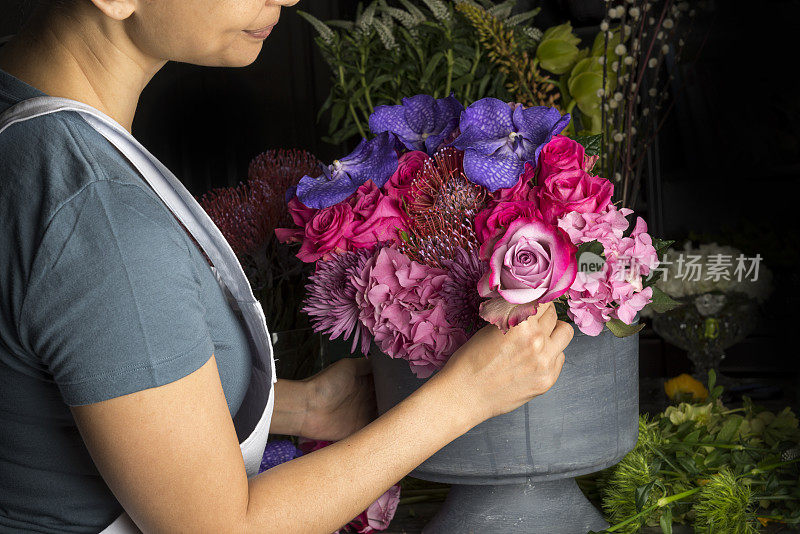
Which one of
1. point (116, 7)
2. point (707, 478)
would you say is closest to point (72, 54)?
point (116, 7)

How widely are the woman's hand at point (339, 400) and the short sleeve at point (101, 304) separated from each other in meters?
0.42

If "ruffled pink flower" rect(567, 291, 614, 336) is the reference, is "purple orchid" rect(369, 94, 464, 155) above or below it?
above

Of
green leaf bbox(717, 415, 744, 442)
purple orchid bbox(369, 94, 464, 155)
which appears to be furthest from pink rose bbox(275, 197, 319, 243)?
green leaf bbox(717, 415, 744, 442)

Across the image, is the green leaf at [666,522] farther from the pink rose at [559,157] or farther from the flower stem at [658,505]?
the pink rose at [559,157]

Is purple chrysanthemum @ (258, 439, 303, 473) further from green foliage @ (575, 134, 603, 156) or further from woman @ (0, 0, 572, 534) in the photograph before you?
green foliage @ (575, 134, 603, 156)

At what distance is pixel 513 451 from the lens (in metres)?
0.74

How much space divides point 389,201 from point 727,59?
88 cm

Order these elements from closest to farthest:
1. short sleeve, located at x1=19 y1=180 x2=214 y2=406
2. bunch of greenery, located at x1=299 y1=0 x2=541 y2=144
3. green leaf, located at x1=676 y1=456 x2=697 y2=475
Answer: short sleeve, located at x1=19 y1=180 x2=214 y2=406 → green leaf, located at x1=676 y1=456 x2=697 y2=475 → bunch of greenery, located at x1=299 y1=0 x2=541 y2=144

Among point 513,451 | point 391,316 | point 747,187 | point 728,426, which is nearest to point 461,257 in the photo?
point 391,316

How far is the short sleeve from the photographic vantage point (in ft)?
1.64

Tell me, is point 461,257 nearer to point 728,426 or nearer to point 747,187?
point 728,426

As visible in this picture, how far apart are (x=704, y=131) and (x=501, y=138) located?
0.79m

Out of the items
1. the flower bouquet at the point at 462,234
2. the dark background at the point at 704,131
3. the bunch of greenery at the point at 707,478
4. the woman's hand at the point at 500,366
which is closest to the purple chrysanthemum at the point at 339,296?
the flower bouquet at the point at 462,234

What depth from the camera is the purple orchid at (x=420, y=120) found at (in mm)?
774
